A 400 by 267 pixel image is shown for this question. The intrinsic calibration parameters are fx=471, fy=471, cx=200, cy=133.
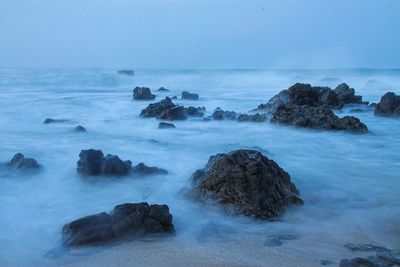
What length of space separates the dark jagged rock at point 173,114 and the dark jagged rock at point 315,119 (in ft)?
8.35

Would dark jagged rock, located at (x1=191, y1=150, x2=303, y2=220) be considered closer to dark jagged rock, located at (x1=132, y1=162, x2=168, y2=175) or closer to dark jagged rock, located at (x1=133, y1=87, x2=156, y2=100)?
dark jagged rock, located at (x1=132, y1=162, x2=168, y2=175)

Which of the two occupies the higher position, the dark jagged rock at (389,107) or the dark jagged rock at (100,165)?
the dark jagged rock at (389,107)

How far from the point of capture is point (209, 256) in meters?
3.61

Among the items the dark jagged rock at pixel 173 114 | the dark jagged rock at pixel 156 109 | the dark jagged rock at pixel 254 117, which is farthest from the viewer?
the dark jagged rock at pixel 156 109

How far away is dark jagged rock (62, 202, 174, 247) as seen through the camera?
153 inches

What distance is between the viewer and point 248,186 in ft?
15.2

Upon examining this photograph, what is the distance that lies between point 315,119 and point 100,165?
19.3ft

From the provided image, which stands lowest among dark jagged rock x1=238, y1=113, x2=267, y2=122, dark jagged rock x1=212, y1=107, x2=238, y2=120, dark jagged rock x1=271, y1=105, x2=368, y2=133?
dark jagged rock x1=212, y1=107, x2=238, y2=120

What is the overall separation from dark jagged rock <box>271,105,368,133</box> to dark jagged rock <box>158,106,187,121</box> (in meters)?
2.54

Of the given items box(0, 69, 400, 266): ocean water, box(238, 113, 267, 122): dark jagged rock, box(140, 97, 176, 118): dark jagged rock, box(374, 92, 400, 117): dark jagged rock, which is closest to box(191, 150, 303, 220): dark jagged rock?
box(0, 69, 400, 266): ocean water

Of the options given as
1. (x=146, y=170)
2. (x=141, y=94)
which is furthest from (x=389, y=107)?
(x=141, y=94)

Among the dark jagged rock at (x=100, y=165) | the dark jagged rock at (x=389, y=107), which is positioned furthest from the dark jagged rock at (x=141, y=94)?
the dark jagged rock at (x=100, y=165)

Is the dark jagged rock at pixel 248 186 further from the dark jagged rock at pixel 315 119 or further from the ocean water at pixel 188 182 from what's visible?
the dark jagged rock at pixel 315 119

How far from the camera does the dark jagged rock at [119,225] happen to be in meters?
3.88
